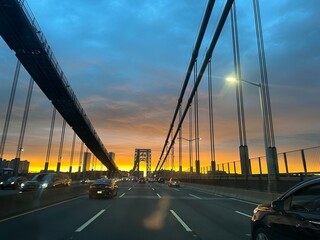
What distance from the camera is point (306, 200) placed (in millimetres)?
4914

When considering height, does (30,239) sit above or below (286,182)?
below

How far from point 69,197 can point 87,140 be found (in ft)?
155

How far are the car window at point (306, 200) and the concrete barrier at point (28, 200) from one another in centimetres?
1053

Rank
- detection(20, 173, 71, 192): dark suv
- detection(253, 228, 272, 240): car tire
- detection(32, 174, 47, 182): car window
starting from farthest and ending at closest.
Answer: detection(32, 174, 47, 182): car window → detection(20, 173, 71, 192): dark suv → detection(253, 228, 272, 240): car tire

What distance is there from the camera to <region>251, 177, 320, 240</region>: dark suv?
165 inches

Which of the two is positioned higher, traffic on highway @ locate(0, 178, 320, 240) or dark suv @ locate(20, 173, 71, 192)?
dark suv @ locate(20, 173, 71, 192)

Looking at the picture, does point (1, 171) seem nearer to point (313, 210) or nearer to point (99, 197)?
point (99, 197)

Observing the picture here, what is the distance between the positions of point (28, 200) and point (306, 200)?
12.9 m

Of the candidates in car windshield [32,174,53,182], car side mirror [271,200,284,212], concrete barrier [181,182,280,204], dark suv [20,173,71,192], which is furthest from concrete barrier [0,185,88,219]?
concrete barrier [181,182,280,204]

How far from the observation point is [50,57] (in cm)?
3444

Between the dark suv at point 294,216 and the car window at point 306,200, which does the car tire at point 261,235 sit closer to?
the dark suv at point 294,216

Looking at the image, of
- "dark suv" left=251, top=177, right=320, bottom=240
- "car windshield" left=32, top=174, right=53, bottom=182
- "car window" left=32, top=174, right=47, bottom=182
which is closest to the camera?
"dark suv" left=251, top=177, right=320, bottom=240

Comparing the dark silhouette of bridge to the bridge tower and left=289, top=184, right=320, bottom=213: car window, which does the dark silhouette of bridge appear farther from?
the bridge tower

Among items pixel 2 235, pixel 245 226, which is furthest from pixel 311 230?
pixel 2 235
